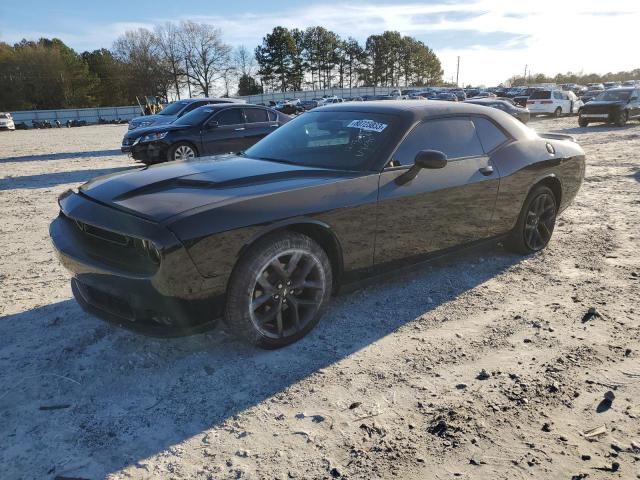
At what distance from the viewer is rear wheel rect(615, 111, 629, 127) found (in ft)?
67.8

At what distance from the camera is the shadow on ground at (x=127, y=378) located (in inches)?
92.1

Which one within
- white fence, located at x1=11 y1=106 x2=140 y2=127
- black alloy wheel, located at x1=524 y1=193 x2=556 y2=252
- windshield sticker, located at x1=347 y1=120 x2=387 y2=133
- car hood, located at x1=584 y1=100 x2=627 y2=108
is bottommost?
white fence, located at x1=11 y1=106 x2=140 y2=127

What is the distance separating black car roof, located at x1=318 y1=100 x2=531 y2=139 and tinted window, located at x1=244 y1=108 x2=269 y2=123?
23.9ft

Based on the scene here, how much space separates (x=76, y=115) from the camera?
53531 mm

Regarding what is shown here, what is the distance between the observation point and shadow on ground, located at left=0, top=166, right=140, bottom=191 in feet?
32.4

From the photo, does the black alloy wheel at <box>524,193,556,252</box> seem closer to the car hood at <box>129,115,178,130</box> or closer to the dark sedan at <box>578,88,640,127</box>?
the car hood at <box>129,115,178,130</box>

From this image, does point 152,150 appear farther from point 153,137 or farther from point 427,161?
point 427,161

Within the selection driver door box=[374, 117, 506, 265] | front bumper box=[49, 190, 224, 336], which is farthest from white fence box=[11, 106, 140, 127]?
front bumper box=[49, 190, 224, 336]

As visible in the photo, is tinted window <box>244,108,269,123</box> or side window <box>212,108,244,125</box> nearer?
side window <box>212,108,244,125</box>

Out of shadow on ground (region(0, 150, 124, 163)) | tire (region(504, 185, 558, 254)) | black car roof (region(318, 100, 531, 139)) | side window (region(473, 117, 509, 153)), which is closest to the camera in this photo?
black car roof (region(318, 100, 531, 139))

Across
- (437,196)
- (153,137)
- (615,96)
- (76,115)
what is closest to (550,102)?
(615,96)

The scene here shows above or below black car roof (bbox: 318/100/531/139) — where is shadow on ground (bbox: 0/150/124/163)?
below

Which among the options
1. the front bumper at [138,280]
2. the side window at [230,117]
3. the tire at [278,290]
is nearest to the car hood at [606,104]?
the side window at [230,117]

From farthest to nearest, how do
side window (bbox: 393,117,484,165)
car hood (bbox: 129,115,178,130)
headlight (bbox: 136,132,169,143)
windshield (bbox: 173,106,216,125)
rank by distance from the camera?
car hood (bbox: 129,115,178,130) < windshield (bbox: 173,106,216,125) < headlight (bbox: 136,132,169,143) < side window (bbox: 393,117,484,165)
